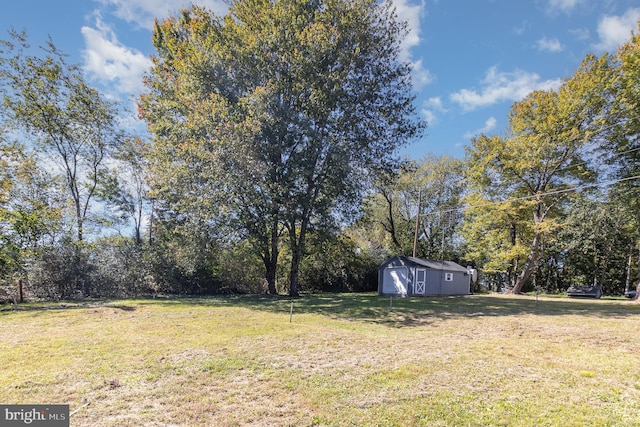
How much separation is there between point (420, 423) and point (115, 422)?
111 inches

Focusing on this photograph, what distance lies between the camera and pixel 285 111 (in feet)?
46.2

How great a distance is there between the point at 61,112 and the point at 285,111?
11272mm

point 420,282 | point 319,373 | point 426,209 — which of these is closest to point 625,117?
point 420,282

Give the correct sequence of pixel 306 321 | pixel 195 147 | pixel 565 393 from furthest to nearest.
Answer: pixel 195 147, pixel 306 321, pixel 565 393

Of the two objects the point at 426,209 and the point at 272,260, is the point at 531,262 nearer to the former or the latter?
the point at 426,209

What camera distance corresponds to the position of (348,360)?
493 centimetres

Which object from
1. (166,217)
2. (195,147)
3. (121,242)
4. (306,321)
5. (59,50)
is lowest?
(306,321)

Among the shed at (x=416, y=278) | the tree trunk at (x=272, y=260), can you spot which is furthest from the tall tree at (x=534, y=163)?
the tree trunk at (x=272, y=260)

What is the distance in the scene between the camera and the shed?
1841 cm

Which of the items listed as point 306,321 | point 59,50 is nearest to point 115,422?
point 306,321

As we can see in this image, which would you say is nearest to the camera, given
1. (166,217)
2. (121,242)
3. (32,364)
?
(32,364)

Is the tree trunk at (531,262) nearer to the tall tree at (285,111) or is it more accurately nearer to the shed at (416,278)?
the shed at (416,278)

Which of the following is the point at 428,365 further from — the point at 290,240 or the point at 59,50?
the point at 59,50

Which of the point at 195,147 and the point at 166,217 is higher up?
the point at 195,147
